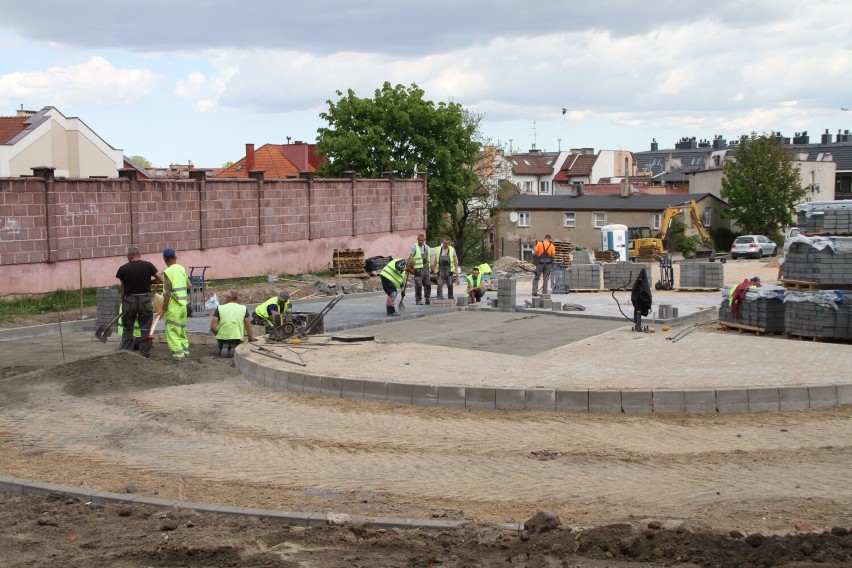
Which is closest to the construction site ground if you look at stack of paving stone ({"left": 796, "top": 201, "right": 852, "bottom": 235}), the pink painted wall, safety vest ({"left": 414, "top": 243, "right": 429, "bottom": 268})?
stack of paving stone ({"left": 796, "top": 201, "right": 852, "bottom": 235})

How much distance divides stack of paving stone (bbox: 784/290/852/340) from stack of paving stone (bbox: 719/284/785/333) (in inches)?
8.2

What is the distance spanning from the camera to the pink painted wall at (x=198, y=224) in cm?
2466

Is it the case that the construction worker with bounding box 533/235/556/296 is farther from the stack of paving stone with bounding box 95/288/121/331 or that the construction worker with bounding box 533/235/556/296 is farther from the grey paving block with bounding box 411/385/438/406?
the grey paving block with bounding box 411/385/438/406

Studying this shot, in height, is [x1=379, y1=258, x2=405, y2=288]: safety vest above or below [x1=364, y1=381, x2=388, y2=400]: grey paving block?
above

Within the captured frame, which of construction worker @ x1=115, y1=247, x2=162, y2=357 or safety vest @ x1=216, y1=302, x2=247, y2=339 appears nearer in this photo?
construction worker @ x1=115, y1=247, x2=162, y2=357

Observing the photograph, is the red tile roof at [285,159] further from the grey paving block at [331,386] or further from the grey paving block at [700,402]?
the grey paving block at [700,402]

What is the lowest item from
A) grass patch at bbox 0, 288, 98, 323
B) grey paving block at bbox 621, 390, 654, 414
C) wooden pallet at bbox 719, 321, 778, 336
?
grey paving block at bbox 621, 390, 654, 414

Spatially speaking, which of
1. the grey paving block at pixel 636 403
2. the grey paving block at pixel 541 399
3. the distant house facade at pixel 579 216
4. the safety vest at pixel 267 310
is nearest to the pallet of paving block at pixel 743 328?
the grey paving block at pixel 636 403

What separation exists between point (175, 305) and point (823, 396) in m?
9.04

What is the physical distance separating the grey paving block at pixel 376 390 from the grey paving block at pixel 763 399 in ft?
14.4

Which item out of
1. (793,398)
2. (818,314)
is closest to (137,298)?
(793,398)

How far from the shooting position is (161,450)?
9.92m

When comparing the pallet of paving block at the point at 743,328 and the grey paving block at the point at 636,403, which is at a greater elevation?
the pallet of paving block at the point at 743,328

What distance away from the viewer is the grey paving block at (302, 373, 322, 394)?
12828mm
